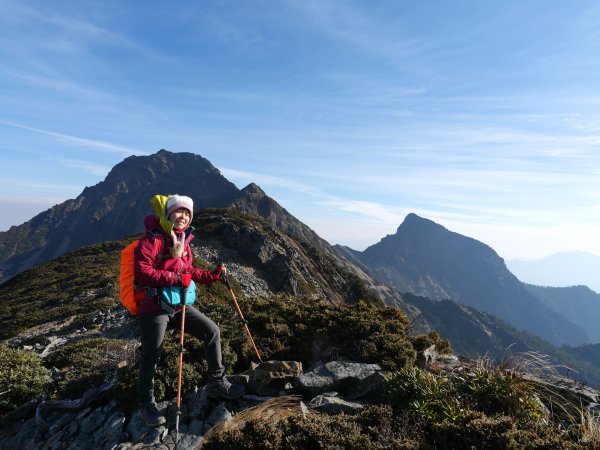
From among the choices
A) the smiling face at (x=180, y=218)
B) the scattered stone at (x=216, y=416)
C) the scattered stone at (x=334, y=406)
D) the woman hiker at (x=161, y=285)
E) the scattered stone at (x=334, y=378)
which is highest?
the smiling face at (x=180, y=218)

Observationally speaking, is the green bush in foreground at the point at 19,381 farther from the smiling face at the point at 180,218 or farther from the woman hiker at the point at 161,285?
the smiling face at the point at 180,218

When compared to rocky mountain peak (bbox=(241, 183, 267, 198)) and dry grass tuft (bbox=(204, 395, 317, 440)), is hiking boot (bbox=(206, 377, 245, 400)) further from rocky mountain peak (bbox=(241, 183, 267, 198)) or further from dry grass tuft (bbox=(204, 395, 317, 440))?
rocky mountain peak (bbox=(241, 183, 267, 198))

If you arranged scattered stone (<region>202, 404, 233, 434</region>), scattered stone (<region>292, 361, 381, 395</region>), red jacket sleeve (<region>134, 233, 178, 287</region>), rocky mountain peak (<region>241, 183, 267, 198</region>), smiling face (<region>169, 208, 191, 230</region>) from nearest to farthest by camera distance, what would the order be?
red jacket sleeve (<region>134, 233, 178, 287</region>)
scattered stone (<region>202, 404, 233, 434</region>)
smiling face (<region>169, 208, 191, 230</region>)
scattered stone (<region>292, 361, 381, 395</region>)
rocky mountain peak (<region>241, 183, 267, 198</region>)

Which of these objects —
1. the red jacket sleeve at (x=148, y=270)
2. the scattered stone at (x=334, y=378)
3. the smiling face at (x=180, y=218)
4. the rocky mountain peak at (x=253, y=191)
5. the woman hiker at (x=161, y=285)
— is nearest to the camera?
the red jacket sleeve at (x=148, y=270)

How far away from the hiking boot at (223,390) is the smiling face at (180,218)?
2685mm

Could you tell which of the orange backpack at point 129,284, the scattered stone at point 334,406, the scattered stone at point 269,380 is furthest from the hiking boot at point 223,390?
the orange backpack at point 129,284

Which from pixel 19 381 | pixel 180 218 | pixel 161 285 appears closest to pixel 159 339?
pixel 161 285

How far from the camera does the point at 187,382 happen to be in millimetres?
7035

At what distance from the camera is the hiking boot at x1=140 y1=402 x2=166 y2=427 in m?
5.96

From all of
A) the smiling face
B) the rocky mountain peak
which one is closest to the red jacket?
the smiling face

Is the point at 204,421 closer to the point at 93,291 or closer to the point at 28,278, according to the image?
the point at 93,291

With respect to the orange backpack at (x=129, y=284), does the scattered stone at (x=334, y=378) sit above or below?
below

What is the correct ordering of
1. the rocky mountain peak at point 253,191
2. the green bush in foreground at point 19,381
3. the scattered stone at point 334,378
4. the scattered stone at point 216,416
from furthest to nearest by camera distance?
the rocky mountain peak at point 253,191 → the green bush in foreground at point 19,381 → the scattered stone at point 334,378 → the scattered stone at point 216,416

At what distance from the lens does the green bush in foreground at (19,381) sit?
7.80 metres
